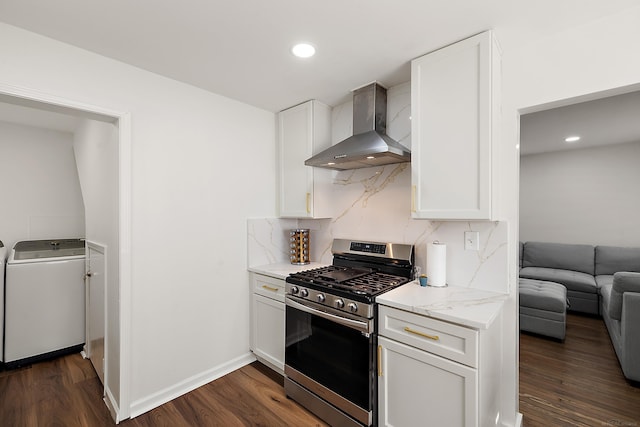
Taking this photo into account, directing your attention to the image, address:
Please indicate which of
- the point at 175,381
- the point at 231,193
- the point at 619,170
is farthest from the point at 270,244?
the point at 619,170

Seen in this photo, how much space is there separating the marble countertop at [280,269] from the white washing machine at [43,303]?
189 cm

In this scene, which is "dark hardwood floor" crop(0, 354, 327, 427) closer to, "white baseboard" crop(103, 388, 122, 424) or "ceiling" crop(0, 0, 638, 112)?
"white baseboard" crop(103, 388, 122, 424)

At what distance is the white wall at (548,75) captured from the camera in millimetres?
1478

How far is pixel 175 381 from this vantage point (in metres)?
2.23

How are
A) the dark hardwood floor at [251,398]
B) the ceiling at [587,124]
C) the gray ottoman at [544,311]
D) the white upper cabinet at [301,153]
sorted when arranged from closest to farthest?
the dark hardwood floor at [251,398] → the white upper cabinet at [301,153] → the ceiling at [587,124] → the gray ottoman at [544,311]

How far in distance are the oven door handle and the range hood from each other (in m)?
1.11

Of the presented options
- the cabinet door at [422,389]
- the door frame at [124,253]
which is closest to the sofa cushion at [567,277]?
the cabinet door at [422,389]

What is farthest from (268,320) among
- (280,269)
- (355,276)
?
(355,276)

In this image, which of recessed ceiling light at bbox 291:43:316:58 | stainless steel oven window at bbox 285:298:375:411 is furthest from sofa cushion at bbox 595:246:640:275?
recessed ceiling light at bbox 291:43:316:58

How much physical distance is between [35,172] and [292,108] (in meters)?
3.11

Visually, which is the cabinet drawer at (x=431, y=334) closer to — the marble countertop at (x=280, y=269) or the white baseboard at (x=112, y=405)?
the marble countertop at (x=280, y=269)

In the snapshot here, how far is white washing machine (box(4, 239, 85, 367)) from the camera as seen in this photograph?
265 centimetres

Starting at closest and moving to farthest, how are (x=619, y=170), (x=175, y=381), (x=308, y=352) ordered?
(x=308, y=352) < (x=175, y=381) < (x=619, y=170)

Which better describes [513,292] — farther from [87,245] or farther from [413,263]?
[87,245]
